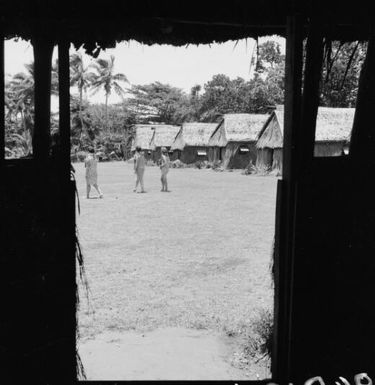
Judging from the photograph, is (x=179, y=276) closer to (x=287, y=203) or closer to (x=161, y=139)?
(x=287, y=203)

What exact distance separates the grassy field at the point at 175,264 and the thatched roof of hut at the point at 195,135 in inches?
972

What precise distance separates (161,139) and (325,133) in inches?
883

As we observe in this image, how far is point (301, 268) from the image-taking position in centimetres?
311

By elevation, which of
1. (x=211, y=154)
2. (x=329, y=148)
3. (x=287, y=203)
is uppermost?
(x=329, y=148)

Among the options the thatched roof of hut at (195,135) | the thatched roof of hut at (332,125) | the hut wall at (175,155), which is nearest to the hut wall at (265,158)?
the thatched roof of hut at (332,125)

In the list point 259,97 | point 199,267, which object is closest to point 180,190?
point 199,267

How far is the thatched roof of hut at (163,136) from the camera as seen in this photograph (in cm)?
4625

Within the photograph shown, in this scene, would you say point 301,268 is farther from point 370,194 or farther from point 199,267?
point 199,267

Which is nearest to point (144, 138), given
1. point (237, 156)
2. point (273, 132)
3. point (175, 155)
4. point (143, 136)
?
point (143, 136)

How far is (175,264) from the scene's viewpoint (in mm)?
7723

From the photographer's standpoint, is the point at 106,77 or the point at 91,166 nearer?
the point at 91,166

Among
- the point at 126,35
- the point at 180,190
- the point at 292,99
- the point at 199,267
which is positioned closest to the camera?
the point at 292,99

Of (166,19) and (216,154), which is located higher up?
(166,19)

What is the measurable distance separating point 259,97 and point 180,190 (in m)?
26.4
